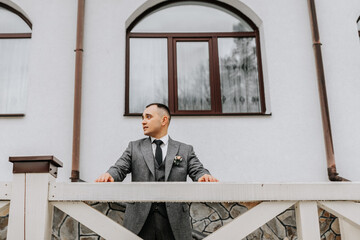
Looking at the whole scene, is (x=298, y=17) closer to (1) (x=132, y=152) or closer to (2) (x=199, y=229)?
(2) (x=199, y=229)

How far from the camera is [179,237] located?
338 cm

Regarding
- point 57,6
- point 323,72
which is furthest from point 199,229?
point 57,6

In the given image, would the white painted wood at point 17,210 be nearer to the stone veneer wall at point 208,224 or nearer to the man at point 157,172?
the man at point 157,172

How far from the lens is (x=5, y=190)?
2.91 m

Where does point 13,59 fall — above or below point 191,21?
below

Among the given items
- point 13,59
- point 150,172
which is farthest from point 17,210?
point 13,59

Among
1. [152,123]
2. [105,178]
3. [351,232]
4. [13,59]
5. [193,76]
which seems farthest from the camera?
[13,59]

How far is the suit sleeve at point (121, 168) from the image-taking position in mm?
3461

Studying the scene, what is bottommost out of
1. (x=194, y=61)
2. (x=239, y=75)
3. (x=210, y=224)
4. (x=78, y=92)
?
(x=210, y=224)

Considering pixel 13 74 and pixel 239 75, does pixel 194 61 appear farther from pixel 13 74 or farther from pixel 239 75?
pixel 13 74

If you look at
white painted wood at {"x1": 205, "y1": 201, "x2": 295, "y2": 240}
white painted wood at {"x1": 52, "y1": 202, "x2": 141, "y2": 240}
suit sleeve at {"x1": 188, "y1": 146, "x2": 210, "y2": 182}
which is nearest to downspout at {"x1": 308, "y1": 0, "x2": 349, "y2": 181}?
suit sleeve at {"x1": 188, "y1": 146, "x2": 210, "y2": 182}

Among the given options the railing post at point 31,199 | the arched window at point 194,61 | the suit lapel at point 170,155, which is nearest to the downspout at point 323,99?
the arched window at point 194,61

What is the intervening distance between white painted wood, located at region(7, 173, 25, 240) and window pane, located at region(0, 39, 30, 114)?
3414 millimetres

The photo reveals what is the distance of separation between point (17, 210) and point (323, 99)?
4.17 m
